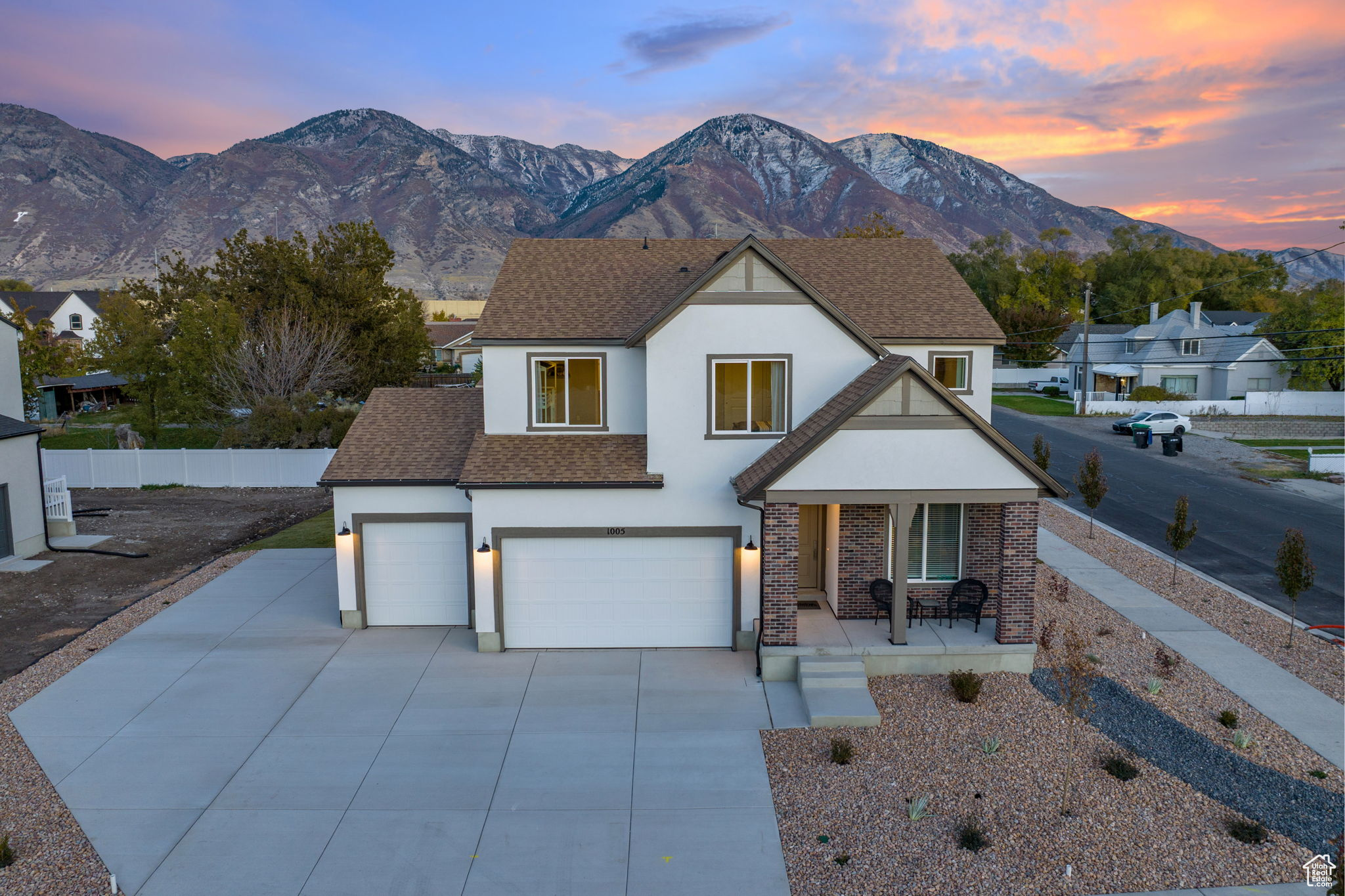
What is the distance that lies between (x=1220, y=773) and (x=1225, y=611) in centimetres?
765

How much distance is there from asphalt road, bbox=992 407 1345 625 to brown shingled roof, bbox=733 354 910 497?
10.7m

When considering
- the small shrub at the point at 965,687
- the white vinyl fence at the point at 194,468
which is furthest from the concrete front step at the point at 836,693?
the white vinyl fence at the point at 194,468

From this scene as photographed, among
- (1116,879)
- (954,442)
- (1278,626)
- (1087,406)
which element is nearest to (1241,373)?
(1087,406)

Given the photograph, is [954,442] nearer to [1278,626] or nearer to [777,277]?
[777,277]

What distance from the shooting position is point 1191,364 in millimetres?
52969

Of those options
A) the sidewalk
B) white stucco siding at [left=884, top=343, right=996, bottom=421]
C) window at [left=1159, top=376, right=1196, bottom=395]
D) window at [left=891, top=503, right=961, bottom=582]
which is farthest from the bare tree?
window at [left=1159, top=376, right=1196, bottom=395]

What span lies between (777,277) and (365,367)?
106ft

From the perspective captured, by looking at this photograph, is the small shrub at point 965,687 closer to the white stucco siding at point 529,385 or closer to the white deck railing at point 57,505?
the white stucco siding at point 529,385

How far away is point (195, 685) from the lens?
513 inches

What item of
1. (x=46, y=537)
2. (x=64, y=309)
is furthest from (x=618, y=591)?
(x=64, y=309)

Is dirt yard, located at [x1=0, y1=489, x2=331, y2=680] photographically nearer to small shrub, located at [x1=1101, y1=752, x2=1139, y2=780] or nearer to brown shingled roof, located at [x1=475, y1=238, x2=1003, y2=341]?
brown shingled roof, located at [x1=475, y1=238, x2=1003, y2=341]

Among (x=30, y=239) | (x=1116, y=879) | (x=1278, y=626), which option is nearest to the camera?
(x=1116, y=879)

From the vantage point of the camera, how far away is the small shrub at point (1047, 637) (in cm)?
1405

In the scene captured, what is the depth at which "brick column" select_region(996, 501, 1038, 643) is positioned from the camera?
43.3ft
